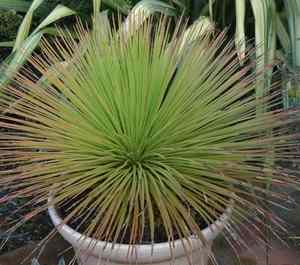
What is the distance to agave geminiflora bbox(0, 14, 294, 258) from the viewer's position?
1114 millimetres

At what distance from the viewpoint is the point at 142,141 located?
118cm

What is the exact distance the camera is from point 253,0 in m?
1.64

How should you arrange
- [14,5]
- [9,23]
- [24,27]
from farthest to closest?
1. [9,23]
2. [14,5]
3. [24,27]

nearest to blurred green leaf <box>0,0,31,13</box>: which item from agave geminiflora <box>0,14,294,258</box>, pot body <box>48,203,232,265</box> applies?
agave geminiflora <box>0,14,294,258</box>

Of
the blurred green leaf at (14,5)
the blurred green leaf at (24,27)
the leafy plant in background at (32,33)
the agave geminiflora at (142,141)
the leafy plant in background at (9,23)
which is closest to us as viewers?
the agave geminiflora at (142,141)

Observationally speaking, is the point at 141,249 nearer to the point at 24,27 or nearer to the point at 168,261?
the point at 168,261

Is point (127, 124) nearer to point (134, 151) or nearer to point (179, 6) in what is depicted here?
point (134, 151)

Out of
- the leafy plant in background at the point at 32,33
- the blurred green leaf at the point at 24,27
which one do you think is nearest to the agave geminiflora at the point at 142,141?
the leafy plant in background at the point at 32,33

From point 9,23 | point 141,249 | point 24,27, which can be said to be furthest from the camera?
point 9,23

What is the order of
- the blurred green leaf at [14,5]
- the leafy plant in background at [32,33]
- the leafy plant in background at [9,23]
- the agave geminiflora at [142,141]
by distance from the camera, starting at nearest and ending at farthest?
1. the agave geminiflora at [142,141]
2. the leafy plant in background at [32,33]
3. the blurred green leaf at [14,5]
4. the leafy plant in background at [9,23]

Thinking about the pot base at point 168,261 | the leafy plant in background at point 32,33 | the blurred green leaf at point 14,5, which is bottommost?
the pot base at point 168,261

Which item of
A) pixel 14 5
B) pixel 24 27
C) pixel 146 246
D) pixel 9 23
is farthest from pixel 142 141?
pixel 9 23

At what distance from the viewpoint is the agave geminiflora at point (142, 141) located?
43.9 inches

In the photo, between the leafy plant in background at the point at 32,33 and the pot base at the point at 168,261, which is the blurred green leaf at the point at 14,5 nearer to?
the leafy plant in background at the point at 32,33
